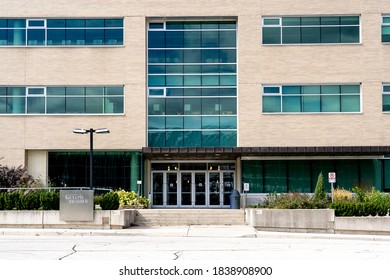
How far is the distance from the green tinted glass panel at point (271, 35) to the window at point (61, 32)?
8.24 meters

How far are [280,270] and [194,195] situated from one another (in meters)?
22.5

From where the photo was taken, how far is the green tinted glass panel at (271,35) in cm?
3378

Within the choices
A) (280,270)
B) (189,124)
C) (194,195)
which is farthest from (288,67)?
(280,270)

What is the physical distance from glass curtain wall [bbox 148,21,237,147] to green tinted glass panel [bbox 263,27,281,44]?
1824mm

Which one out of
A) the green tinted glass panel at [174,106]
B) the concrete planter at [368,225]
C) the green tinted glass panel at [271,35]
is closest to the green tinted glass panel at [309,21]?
the green tinted glass panel at [271,35]

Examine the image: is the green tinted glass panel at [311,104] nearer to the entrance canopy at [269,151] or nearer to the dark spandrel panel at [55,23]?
the entrance canopy at [269,151]

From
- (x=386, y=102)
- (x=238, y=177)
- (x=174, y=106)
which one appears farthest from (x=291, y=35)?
(x=238, y=177)

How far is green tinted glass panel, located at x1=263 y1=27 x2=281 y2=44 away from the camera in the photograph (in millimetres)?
33781

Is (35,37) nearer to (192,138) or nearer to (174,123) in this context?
(174,123)

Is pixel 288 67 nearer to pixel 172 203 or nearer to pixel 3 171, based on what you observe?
pixel 172 203

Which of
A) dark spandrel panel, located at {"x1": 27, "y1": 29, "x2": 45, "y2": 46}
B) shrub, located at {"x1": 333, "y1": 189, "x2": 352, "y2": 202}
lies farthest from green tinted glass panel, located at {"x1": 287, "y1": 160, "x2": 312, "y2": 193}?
dark spandrel panel, located at {"x1": 27, "y1": 29, "x2": 45, "y2": 46}

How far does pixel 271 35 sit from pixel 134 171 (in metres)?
11.0

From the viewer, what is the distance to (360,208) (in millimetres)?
25156

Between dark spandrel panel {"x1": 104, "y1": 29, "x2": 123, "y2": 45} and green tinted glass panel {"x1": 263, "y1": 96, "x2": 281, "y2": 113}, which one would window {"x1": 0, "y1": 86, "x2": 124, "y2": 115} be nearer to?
dark spandrel panel {"x1": 104, "y1": 29, "x2": 123, "y2": 45}
